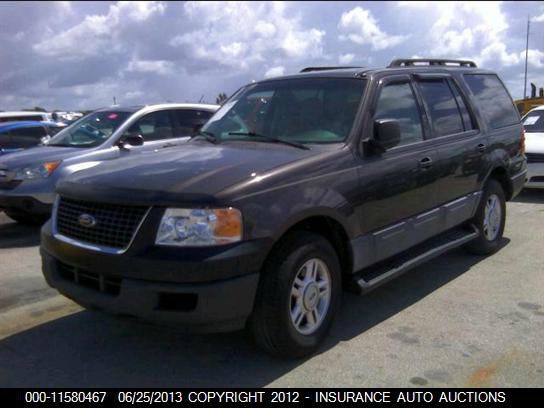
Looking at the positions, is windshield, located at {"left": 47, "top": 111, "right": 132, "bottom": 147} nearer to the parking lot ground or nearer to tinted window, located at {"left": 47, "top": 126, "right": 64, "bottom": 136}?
the parking lot ground

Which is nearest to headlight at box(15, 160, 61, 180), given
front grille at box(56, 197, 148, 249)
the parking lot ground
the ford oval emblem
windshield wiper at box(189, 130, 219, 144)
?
the parking lot ground

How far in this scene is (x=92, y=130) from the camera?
802 cm

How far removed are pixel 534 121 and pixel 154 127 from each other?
7008 millimetres

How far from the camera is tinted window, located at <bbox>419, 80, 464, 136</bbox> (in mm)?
5004

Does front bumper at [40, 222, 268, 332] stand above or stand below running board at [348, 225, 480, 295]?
above

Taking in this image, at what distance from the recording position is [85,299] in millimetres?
3451

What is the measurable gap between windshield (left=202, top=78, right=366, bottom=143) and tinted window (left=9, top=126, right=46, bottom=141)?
23.7 feet

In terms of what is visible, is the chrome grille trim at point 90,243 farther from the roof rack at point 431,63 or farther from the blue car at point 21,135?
the blue car at point 21,135

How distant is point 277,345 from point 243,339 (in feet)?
1.90

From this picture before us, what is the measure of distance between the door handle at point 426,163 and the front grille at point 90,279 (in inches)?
103

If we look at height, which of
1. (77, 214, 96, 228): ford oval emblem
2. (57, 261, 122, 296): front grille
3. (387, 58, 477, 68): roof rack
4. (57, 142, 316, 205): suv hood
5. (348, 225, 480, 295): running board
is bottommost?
(348, 225, 480, 295): running board

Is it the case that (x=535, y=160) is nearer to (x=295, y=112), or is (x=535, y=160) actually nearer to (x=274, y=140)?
(x=295, y=112)
